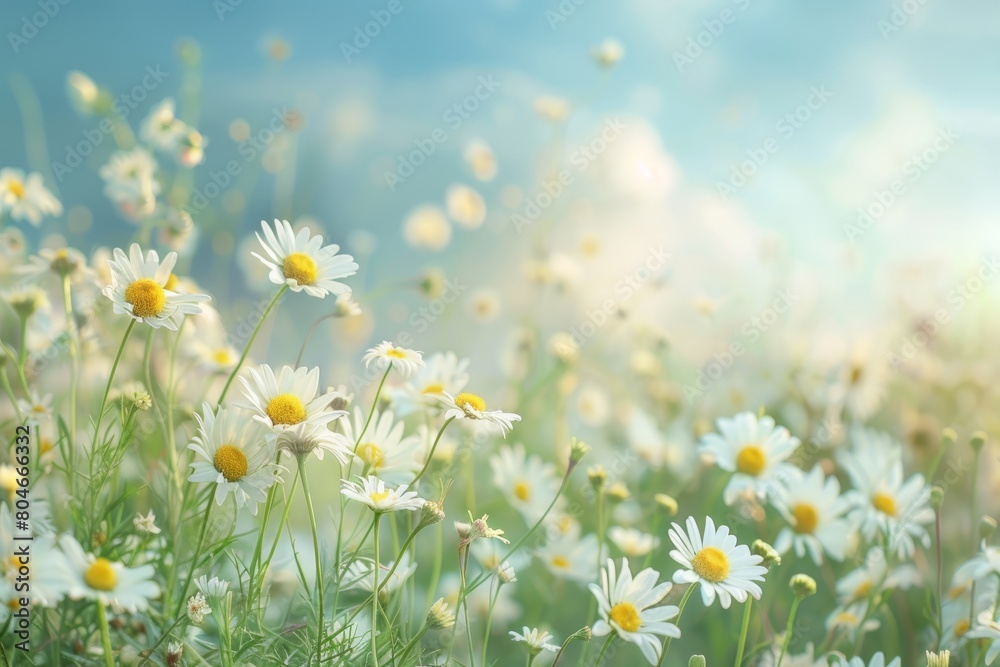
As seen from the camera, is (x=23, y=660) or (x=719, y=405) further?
(x=719, y=405)

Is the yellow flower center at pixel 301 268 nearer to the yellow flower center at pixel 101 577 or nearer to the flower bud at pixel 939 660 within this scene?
the yellow flower center at pixel 101 577

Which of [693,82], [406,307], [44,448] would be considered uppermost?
[693,82]

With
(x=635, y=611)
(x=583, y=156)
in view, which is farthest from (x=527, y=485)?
(x=583, y=156)

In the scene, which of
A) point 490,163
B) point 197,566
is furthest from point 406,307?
point 197,566

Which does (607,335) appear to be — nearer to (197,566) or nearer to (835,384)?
(835,384)

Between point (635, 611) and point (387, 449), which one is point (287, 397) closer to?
point (387, 449)

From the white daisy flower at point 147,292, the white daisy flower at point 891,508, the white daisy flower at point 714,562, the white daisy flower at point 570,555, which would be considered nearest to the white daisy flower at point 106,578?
the white daisy flower at point 147,292
